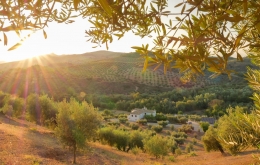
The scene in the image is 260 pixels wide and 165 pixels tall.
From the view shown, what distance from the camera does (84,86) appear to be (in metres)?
69.4

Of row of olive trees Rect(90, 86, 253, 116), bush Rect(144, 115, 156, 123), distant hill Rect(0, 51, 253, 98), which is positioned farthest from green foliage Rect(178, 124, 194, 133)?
distant hill Rect(0, 51, 253, 98)

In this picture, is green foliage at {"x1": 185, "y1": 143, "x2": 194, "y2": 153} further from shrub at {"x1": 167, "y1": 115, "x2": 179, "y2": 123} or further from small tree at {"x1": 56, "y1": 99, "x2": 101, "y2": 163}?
shrub at {"x1": 167, "y1": 115, "x2": 179, "y2": 123}

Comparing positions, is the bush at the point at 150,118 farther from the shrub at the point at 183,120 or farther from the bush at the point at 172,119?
the shrub at the point at 183,120

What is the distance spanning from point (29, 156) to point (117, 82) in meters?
57.6

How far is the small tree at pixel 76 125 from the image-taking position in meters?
16.8

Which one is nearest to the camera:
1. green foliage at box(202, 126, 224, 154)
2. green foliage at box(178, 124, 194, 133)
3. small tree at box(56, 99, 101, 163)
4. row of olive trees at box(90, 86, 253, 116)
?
small tree at box(56, 99, 101, 163)

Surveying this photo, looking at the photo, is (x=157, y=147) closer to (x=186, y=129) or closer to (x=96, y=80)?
(x=186, y=129)

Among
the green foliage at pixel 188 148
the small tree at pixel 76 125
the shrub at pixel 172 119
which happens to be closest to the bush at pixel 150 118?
the shrub at pixel 172 119

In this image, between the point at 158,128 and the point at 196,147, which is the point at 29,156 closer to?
the point at 196,147

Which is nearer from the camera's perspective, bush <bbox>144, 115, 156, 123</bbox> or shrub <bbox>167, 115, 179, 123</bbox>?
shrub <bbox>167, 115, 179, 123</bbox>

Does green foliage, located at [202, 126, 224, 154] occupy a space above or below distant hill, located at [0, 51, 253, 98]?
below

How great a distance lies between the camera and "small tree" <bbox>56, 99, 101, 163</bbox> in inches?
659

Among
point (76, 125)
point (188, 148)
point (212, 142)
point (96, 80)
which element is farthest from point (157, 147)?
point (96, 80)

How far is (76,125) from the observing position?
17359 millimetres
